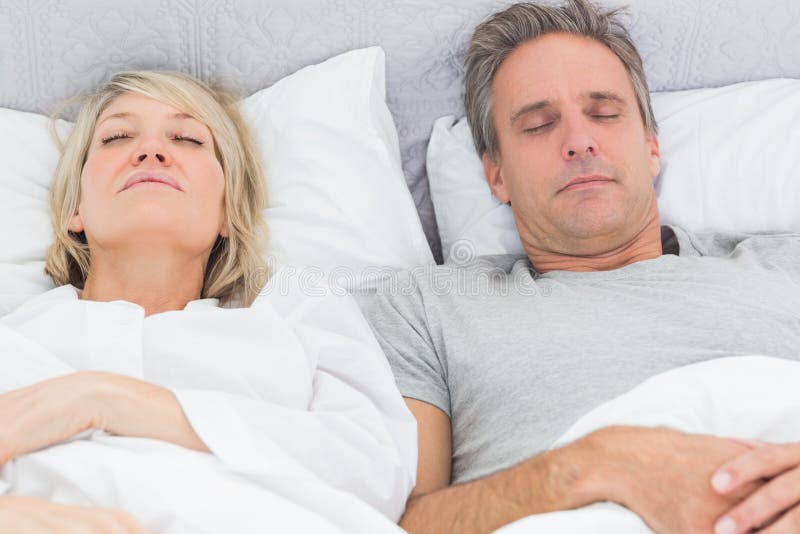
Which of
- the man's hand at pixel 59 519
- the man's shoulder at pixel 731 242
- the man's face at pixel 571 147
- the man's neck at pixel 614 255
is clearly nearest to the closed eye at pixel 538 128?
the man's face at pixel 571 147

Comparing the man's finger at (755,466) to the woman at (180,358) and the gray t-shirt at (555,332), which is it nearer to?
the gray t-shirt at (555,332)

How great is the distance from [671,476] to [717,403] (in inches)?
6.0

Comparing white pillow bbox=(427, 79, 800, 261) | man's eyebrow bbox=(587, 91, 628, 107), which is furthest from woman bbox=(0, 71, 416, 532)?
man's eyebrow bbox=(587, 91, 628, 107)

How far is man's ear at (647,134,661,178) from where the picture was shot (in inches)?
62.8

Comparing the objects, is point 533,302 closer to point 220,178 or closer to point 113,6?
point 220,178

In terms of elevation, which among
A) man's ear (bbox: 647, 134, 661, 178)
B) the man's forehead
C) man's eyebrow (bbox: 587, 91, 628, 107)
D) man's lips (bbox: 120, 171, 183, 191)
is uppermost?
the man's forehead

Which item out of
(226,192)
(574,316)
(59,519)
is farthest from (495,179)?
(59,519)

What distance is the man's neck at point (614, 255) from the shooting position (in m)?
1.48

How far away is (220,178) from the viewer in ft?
4.66

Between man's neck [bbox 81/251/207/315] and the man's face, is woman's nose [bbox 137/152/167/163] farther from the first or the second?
the man's face

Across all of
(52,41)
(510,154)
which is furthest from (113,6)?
(510,154)

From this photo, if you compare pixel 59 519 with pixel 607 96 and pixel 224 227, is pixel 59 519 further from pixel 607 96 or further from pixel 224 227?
pixel 607 96

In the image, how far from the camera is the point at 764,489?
36.7 inches

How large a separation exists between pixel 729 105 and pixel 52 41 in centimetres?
142
